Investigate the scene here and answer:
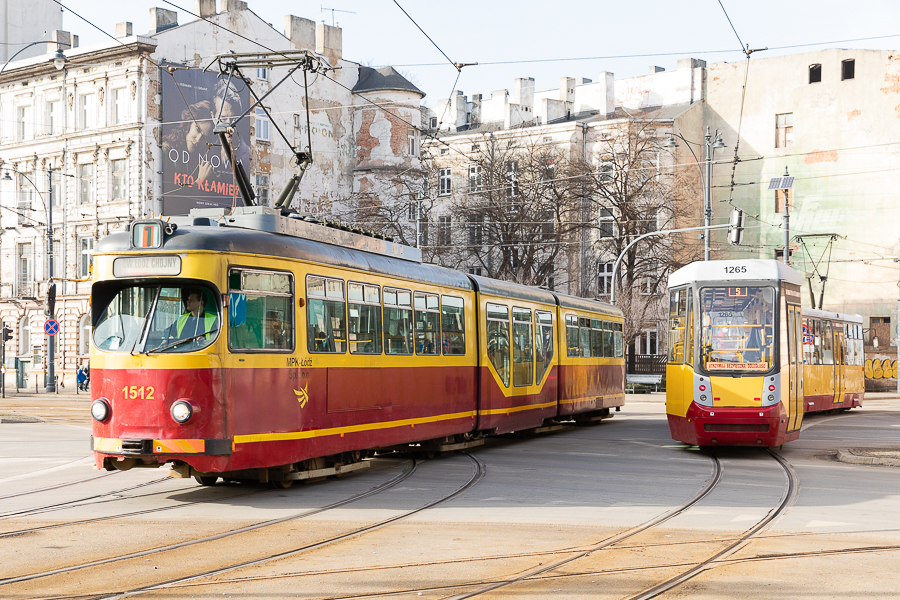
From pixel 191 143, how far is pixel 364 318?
34.8 metres

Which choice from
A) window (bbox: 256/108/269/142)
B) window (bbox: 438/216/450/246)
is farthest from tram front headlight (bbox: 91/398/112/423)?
window (bbox: 438/216/450/246)

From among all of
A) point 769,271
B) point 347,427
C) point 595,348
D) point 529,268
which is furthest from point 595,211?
point 347,427

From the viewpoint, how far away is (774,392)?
16.8 m

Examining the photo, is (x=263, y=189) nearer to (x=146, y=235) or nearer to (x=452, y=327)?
(x=452, y=327)

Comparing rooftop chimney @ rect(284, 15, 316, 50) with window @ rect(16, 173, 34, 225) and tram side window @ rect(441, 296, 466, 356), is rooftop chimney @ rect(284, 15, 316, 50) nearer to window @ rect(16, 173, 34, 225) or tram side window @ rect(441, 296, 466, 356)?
window @ rect(16, 173, 34, 225)

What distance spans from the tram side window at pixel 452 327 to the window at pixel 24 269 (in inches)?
1554

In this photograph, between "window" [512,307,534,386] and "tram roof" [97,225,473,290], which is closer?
"tram roof" [97,225,473,290]

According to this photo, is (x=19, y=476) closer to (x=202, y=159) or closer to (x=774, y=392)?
(x=774, y=392)

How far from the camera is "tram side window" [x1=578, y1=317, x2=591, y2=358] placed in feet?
79.7

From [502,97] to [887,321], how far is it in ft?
91.0

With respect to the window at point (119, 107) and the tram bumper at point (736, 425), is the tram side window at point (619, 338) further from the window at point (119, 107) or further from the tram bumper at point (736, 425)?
the window at point (119, 107)

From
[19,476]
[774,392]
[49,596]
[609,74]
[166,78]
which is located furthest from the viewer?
[609,74]

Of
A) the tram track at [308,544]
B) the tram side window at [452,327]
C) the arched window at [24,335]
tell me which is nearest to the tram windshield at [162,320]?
→ the tram track at [308,544]

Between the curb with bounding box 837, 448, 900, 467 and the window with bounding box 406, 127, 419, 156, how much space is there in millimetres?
40897
